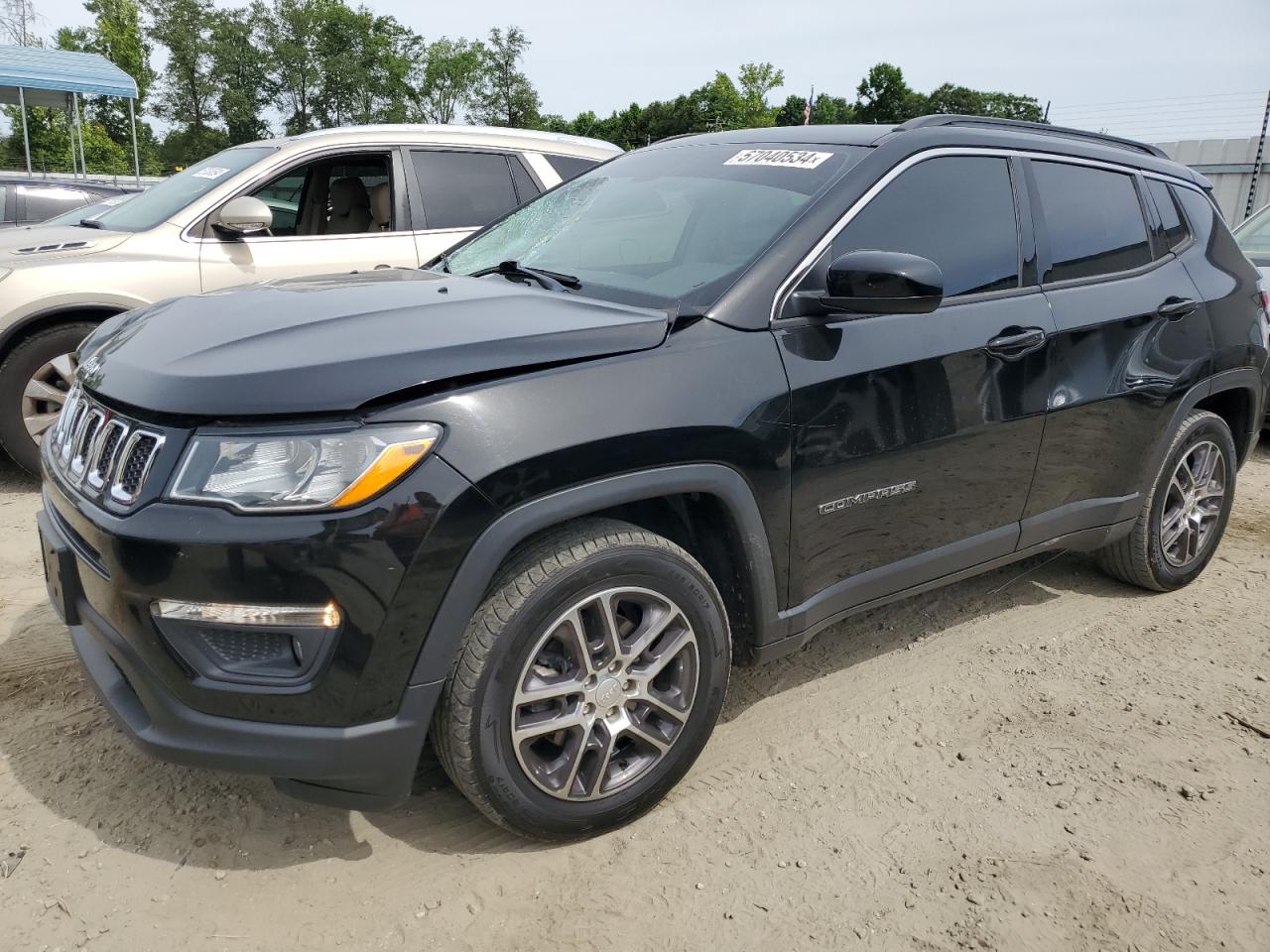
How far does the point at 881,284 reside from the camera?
245 cm

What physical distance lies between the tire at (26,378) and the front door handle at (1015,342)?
4.31 meters

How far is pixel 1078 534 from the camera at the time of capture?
3.51 m

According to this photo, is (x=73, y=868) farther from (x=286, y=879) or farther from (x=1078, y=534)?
(x=1078, y=534)

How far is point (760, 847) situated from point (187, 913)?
1349 mm

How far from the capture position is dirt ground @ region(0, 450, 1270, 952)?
84.6 inches

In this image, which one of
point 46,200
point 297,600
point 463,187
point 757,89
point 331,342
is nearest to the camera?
point 297,600

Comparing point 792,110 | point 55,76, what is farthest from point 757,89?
point 55,76

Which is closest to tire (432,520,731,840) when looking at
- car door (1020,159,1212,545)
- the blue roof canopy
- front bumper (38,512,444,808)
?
front bumper (38,512,444,808)

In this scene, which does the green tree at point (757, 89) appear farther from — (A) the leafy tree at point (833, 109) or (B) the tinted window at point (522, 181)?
(B) the tinted window at point (522, 181)

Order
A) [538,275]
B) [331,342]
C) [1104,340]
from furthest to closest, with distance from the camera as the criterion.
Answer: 1. [1104,340]
2. [538,275]
3. [331,342]

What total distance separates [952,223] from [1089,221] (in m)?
0.78

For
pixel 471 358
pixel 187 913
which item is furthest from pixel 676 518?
pixel 187 913

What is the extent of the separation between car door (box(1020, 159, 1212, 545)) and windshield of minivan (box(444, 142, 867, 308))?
95cm

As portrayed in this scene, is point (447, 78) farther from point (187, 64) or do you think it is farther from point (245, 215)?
point (245, 215)
